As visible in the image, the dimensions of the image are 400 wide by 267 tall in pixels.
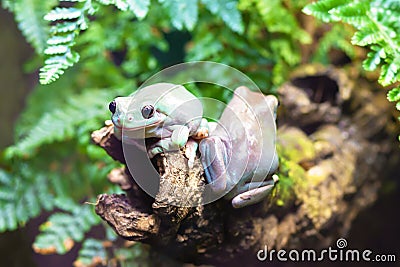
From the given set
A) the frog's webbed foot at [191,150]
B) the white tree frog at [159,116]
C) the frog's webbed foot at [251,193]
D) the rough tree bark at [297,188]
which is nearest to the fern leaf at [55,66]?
the rough tree bark at [297,188]

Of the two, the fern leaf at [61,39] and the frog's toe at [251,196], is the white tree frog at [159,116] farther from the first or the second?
the fern leaf at [61,39]

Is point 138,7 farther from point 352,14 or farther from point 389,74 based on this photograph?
point 389,74

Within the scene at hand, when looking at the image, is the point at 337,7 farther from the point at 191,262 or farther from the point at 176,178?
the point at 191,262

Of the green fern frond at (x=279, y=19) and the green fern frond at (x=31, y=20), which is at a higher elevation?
the green fern frond at (x=31, y=20)

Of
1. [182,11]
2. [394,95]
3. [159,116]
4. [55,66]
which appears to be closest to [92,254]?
[55,66]

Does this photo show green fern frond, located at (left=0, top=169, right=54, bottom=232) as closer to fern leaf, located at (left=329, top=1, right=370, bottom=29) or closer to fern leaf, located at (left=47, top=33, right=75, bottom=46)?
fern leaf, located at (left=47, top=33, right=75, bottom=46)

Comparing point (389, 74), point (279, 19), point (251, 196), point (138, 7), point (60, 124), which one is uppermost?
point (138, 7)

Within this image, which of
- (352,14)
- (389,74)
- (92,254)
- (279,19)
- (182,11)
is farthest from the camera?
(279,19)

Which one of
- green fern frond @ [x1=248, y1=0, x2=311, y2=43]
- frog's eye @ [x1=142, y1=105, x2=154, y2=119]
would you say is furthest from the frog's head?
green fern frond @ [x1=248, y1=0, x2=311, y2=43]
